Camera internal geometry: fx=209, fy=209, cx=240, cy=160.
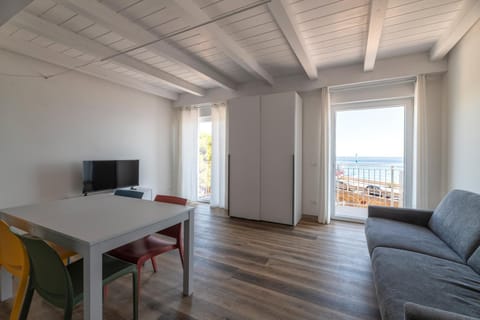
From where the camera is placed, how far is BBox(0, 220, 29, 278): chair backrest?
127 cm

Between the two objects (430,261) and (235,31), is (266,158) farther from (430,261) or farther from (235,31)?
(430,261)

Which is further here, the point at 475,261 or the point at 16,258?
the point at 475,261

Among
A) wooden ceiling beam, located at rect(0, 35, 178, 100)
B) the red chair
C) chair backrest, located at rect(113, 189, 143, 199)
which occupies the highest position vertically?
wooden ceiling beam, located at rect(0, 35, 178, 100)

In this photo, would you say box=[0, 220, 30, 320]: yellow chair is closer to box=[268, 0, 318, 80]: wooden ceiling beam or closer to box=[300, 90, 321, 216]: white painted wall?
box=[268, 0, 318, 80]: wooden ceiling beam

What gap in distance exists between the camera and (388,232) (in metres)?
2.09

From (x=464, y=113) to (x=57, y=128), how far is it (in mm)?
5626

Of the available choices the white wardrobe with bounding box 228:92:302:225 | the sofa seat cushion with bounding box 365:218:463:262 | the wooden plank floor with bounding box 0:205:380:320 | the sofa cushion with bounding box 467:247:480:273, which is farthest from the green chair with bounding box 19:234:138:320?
the white wardrobe with bounding box 228:92:302:225

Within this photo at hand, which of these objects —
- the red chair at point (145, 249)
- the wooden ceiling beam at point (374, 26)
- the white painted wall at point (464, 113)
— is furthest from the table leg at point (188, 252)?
the white painted wall at point (464, 113)

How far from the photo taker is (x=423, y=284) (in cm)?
127

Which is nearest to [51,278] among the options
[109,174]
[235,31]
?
[235,31]

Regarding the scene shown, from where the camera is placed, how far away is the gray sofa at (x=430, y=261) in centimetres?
111

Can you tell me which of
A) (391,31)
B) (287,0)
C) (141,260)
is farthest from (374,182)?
(141,260)

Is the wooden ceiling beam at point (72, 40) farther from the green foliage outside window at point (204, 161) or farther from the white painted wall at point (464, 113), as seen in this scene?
the white painted wall at point (464, 113)

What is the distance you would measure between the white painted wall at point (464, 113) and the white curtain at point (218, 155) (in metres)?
3.72
